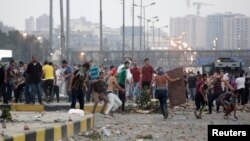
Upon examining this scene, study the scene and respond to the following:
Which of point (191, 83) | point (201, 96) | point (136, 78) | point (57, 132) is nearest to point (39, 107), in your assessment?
point (201, 96)

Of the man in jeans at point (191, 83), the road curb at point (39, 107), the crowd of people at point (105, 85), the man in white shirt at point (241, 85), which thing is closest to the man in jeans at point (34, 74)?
the crowd of people at point (105, 85)

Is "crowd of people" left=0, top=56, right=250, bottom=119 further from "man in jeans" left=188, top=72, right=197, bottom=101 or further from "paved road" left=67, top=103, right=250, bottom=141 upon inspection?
"man in jeans" left=188, top=72, right=197, bottom=101

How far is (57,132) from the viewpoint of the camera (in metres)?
14.4

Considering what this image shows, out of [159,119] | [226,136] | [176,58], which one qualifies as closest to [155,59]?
[176,58]

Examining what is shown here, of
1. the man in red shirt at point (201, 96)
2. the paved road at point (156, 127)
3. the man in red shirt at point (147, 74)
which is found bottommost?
the paved road at point (156, 127)

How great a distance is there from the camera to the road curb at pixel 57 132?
12282 millimetres

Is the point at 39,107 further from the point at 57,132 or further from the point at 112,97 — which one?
the point at 57,132

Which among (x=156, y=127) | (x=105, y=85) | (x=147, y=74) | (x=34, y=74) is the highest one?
(x=34, y=74)

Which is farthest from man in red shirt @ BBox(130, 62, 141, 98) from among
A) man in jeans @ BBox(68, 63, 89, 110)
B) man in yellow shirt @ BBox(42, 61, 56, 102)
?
man in jeans @ BBox(68, 63, 89, 110)

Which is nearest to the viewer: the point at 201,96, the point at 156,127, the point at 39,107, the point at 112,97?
the point at 156,127

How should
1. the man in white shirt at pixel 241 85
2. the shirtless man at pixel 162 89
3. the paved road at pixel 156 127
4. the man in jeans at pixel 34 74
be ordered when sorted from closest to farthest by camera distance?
the paved road at pixel 156 127
the shirtless man at pixel 162 89
the man in jeans at pixel 34 74
the man in white shirt at pixel 241 85

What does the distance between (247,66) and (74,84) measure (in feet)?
339

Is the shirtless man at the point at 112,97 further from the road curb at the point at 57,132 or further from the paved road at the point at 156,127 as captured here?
the road curb at the point at 57,132

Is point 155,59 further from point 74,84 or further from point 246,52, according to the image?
point 74,84
